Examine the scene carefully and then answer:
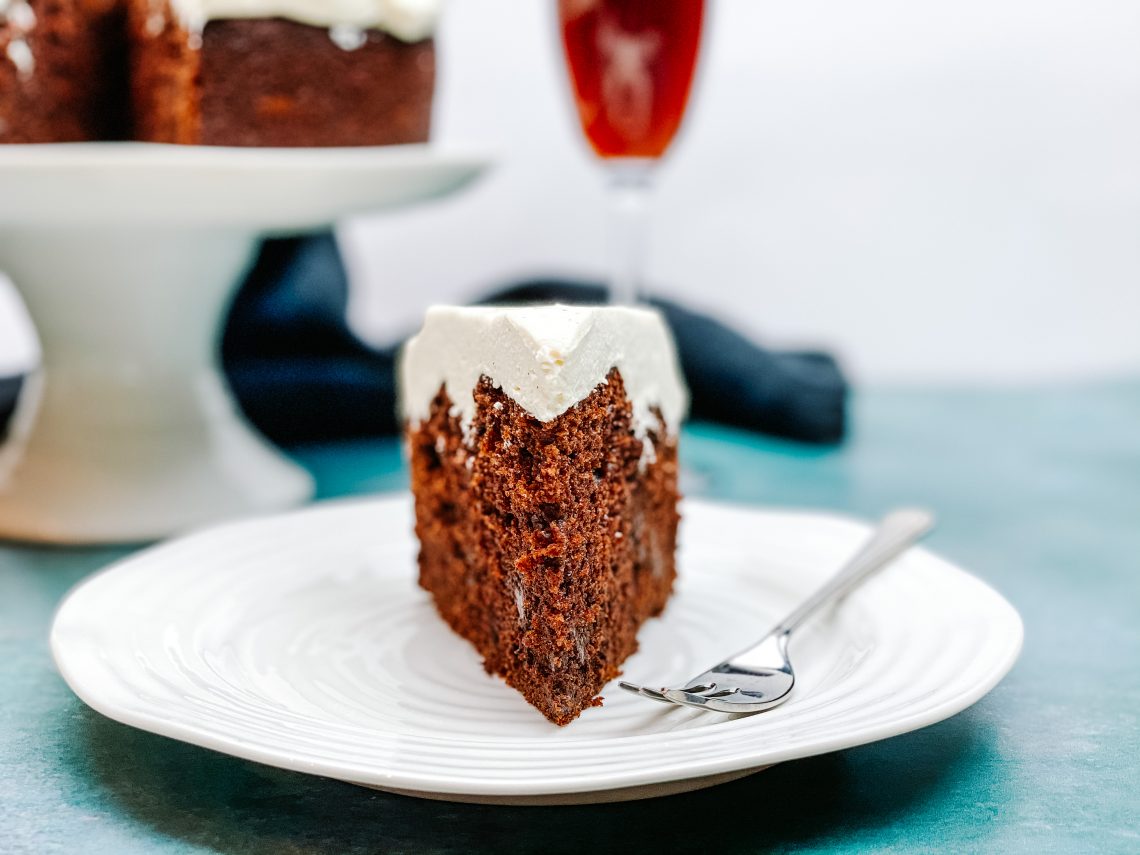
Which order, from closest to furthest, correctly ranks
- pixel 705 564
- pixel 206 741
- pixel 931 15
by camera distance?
1. pixel 206 741
2. pixel 705 564
3. pixel 931 15

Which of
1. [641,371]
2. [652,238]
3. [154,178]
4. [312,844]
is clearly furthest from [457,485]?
[652,238]

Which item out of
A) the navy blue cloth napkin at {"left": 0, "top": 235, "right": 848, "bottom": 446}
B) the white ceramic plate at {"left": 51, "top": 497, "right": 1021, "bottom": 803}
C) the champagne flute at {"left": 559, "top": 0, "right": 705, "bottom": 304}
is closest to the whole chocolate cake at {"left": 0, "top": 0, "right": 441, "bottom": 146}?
the champagne flute at {"left": 559, "top": 0, "right": 705, "bottom": 304}

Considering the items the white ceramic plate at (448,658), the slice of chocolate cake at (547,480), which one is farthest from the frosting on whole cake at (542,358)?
the white ceramic plate at (448,658)

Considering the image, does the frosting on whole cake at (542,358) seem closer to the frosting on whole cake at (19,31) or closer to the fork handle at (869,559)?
the fork handle at (869,559)

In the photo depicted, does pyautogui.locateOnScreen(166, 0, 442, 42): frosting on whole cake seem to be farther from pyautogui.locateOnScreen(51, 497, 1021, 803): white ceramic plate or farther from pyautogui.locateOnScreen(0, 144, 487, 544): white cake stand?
pyautogui.locateOnScreen(51, 497, 1021, 803): white ceramic plate

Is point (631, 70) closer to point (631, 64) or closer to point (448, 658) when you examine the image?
point (631, 64)

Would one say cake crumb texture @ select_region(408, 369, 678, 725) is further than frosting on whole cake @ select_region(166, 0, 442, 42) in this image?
→ No

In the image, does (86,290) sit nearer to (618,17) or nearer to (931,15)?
(618,17)
